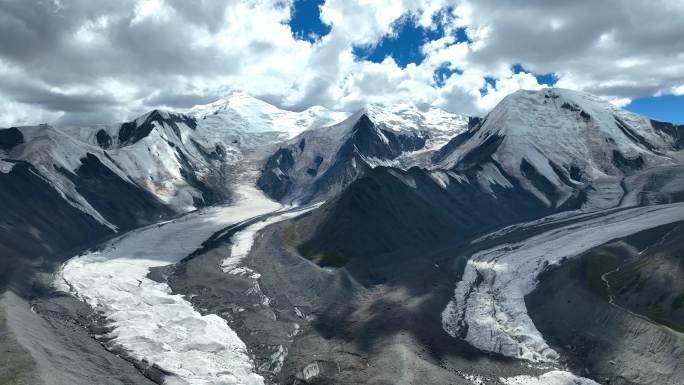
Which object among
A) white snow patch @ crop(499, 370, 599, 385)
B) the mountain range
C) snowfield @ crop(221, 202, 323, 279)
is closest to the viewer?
white snow patch @ crop(499, 370, 599, 385)

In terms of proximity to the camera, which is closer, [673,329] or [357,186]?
[673,329]

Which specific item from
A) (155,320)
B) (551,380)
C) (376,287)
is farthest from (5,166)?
(551,380)

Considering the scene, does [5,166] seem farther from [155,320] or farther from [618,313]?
[618,313]

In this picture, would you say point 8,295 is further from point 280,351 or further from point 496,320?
point 496,320

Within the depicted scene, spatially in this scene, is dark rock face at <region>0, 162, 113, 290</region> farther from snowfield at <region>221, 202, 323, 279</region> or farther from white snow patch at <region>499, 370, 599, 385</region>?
white snow patch at <region>499, 370, 599, 385</region>

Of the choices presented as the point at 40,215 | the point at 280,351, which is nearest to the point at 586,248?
the point at 280,351

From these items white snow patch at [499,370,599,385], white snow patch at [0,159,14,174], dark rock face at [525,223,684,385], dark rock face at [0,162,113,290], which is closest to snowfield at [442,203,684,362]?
dark rock face at [525,223,684,385]

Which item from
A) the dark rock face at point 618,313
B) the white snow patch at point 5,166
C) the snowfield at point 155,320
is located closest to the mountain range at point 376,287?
the dark rock face at point 618,313
